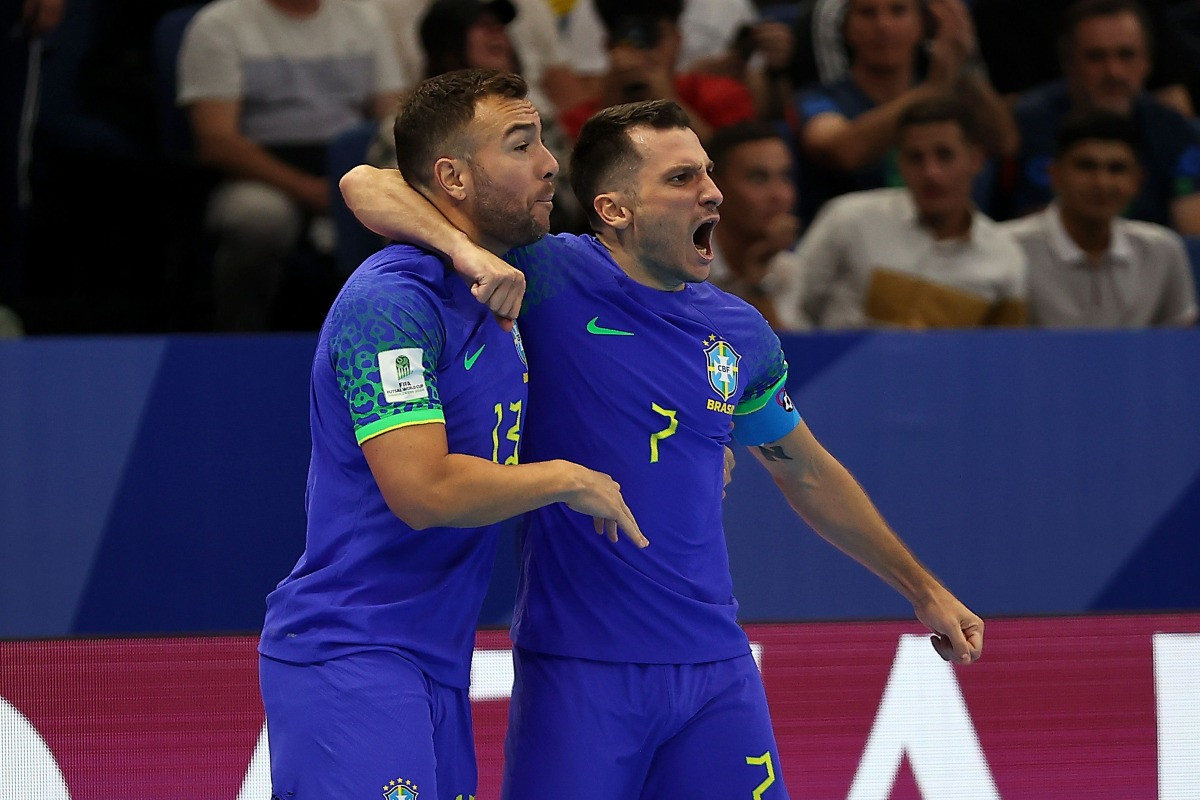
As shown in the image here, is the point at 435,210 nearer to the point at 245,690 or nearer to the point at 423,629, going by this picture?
the point at 423,629

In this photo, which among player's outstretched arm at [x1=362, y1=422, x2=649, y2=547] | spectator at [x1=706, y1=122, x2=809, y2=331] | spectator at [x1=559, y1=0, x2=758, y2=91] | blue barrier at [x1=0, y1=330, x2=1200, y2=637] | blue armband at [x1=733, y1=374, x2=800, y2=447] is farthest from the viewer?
spectator at [x1=559, y1=0, x2=758, y2=91]

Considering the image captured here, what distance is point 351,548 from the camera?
9.79 ft

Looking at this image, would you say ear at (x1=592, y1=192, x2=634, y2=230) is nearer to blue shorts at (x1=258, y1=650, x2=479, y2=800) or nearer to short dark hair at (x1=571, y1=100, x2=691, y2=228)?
short dark hair at (x1=571, y1=100, x2=691, y2=228)

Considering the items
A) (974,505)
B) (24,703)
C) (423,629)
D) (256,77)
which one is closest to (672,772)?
(423,629)

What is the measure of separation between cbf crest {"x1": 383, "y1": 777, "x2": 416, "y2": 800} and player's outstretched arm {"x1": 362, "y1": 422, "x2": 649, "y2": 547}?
18.0 inches

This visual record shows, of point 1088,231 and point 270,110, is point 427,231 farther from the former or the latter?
point 1088,231

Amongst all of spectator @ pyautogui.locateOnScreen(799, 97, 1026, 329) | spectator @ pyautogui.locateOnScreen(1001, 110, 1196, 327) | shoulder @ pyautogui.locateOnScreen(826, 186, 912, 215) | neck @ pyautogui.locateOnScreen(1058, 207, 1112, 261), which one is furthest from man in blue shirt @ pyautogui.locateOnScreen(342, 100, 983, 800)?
neck @ pyautogui.locateOnScreen(1058, 207, 1112, 261)

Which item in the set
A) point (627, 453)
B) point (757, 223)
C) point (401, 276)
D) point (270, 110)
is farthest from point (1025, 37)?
point (401, 276)

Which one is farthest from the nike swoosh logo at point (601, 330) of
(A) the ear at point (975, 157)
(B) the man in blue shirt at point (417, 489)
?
(A) the ear at point (975, 157)

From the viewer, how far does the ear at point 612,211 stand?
3.40 m

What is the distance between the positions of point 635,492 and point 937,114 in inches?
132

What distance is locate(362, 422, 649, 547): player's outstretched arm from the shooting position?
9.29 feet

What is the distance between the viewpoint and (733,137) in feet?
19.5

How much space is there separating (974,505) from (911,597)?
1.82 metres
